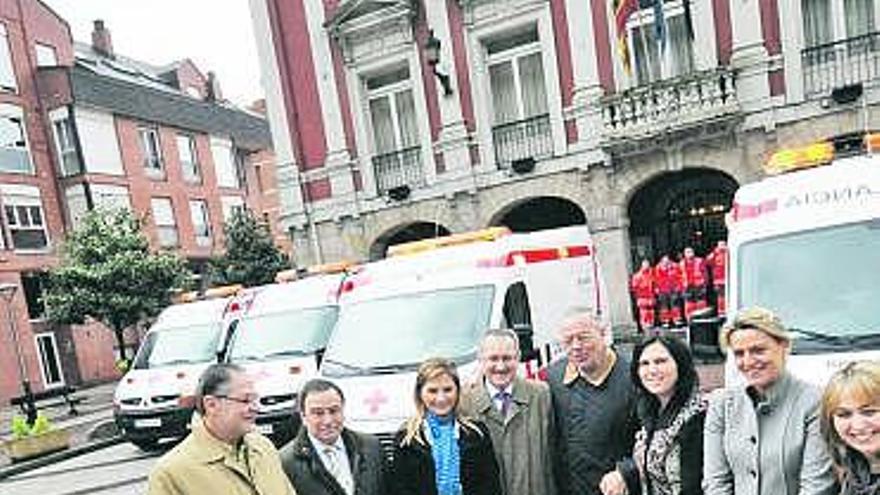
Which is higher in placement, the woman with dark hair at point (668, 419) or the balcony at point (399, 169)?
the balcony at point (399, 169)

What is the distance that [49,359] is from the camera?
28.7 meters

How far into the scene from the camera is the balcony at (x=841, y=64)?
1296 cm

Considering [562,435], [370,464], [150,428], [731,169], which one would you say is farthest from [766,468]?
[731,169]

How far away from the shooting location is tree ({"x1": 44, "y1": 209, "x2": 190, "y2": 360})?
774 inches

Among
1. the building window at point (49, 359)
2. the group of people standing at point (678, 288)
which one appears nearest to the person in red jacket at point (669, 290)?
the group of people standing at point (678, 288)

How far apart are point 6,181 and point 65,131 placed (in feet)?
10.6

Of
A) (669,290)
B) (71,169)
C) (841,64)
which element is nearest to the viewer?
(841,64)

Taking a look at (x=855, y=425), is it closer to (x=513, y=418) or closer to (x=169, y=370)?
(x=513, y=418)

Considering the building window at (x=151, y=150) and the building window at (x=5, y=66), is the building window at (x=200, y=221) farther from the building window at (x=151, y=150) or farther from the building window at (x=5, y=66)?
the building window at (x=5, y=66)

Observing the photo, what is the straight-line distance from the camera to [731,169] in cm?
1392

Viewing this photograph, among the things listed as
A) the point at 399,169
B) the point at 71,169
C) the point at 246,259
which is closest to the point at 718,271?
the point at 399,169

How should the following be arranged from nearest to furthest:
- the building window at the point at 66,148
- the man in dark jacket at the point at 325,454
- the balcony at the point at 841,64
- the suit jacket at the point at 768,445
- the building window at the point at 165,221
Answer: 1. the suit jacket at the point at 768,445
2. the man in dark jacket at the point at 325,454
3. the balcony at the point at 841,64
4. the building window at the point at 66,148
5. the building window at the point at 165,221

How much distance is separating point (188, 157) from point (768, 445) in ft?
122

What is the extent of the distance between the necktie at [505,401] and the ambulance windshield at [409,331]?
309 centimetres
